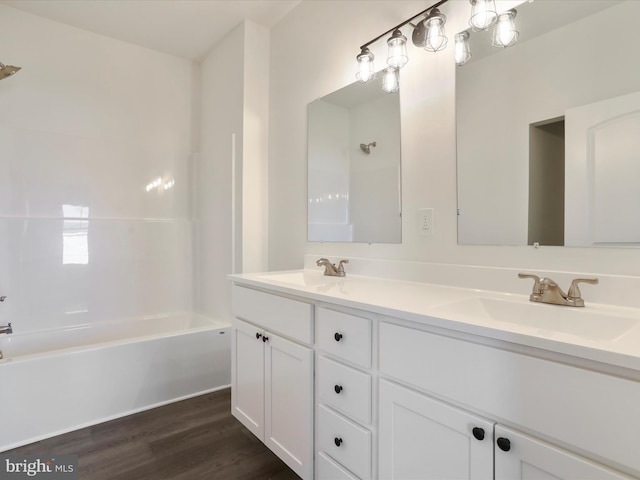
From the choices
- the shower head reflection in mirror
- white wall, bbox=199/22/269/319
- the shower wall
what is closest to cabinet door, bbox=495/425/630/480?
white wall, bbox=199/22/269/319

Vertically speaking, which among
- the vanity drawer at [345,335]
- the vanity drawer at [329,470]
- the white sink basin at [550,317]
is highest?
the white sink basin at [550,317]

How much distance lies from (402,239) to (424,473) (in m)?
0.94

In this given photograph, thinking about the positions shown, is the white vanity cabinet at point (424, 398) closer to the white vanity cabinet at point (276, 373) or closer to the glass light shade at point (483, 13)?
the white vanity cabinet at point (276, 373)

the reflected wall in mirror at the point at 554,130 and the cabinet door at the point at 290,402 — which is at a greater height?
the reflected wall in mirror at the point at 554,130

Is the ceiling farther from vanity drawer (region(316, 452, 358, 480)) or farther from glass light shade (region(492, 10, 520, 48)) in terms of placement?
vanity drawer (region(316, 452, 358, 480))

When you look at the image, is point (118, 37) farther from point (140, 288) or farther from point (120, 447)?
point (120, 447)

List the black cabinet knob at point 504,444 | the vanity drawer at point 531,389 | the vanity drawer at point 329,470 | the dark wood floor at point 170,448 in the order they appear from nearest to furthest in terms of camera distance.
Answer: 1. the vanity drawer at point 531,389
2. the black cabinet knob at point 504,444
3. the vanity drawer at point 329,470
4. the dark wood floor at point 170,448

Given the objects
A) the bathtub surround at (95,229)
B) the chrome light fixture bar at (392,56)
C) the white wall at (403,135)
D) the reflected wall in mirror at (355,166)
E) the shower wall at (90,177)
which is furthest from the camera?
the shower wall at (90,177)

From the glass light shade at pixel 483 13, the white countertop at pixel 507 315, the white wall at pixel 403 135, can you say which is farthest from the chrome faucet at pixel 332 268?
the glass light shade at pixel 483 13

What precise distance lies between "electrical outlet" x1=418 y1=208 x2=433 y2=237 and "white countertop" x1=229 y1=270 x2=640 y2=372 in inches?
9.0

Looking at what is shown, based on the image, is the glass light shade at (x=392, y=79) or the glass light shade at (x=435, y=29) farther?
the glass light shade at (x=392, y=79)

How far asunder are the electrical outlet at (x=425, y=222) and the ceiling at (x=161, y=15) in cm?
168

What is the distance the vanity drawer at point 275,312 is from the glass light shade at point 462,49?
1.14 meters

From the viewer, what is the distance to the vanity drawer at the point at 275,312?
1.35 metres
